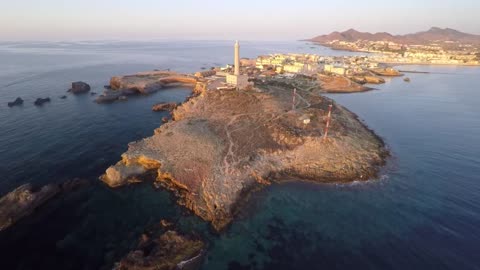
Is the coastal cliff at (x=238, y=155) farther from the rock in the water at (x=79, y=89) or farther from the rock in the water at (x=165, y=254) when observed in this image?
the rock in the water at (x=79, y=89)

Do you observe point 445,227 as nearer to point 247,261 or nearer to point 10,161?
point 247,261

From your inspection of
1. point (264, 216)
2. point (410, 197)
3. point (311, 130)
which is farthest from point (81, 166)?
point (410, 197)

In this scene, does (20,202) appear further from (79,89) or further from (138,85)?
(138,85)

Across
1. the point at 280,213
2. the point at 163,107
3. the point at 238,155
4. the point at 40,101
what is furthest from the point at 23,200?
the point at 40,101

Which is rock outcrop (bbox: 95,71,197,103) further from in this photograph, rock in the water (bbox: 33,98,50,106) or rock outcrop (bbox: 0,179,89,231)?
rock outcrop (bbox: 0,179,89,231)

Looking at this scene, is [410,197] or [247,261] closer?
[247,261]

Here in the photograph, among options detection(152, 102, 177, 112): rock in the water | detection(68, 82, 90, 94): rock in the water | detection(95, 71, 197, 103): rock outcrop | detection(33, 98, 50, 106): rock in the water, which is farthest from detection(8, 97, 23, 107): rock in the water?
detection(152, 102, 177, 112): rock in the water

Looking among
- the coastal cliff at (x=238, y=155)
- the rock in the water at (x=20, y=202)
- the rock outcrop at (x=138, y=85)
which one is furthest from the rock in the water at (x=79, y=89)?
the rock in the water at (x=20, y=202)
